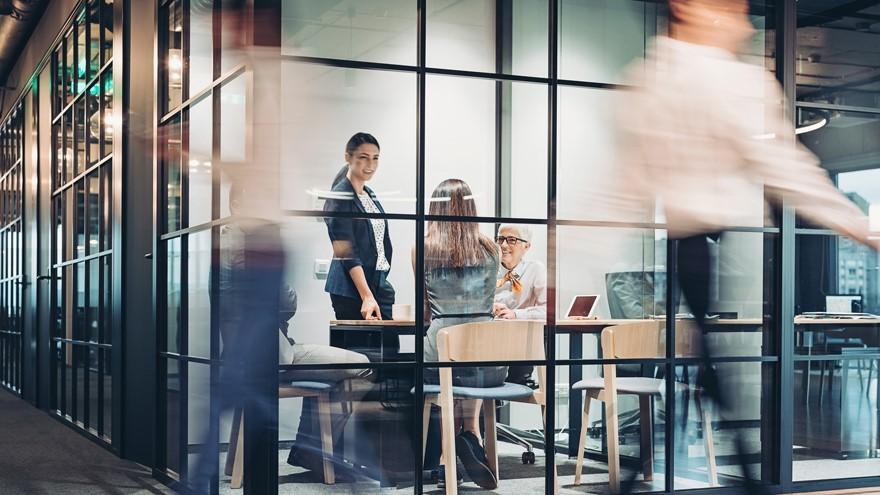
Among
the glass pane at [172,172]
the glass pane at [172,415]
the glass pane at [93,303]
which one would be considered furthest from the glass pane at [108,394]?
the glass pane at [172,172]

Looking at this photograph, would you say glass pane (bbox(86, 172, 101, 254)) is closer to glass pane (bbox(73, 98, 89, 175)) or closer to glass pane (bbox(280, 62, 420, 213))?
glass pane (bbox(73, 98, 89, 175))

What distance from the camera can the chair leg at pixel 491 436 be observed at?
3.59 m

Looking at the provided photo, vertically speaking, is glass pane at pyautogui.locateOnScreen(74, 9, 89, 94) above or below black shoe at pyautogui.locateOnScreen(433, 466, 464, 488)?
above

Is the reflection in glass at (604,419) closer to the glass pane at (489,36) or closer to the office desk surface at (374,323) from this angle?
the office desk surface at (374,323)

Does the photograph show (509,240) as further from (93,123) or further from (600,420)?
(93,123)

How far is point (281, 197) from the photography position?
323 centimetres

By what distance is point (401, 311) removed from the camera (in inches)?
134

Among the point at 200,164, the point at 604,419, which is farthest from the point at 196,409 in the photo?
the point at 604,419

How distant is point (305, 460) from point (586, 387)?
105cm

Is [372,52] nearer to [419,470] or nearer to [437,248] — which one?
[437,248]

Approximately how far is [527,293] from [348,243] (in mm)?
688

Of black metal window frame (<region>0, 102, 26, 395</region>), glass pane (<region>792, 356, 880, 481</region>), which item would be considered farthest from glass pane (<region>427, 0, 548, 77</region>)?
black metal window frame (<region>0, 102, 26, 395</region>)

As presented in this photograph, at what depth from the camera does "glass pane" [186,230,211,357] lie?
146 inches

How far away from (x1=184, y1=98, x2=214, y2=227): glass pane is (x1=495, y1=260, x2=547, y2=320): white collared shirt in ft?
3.47
